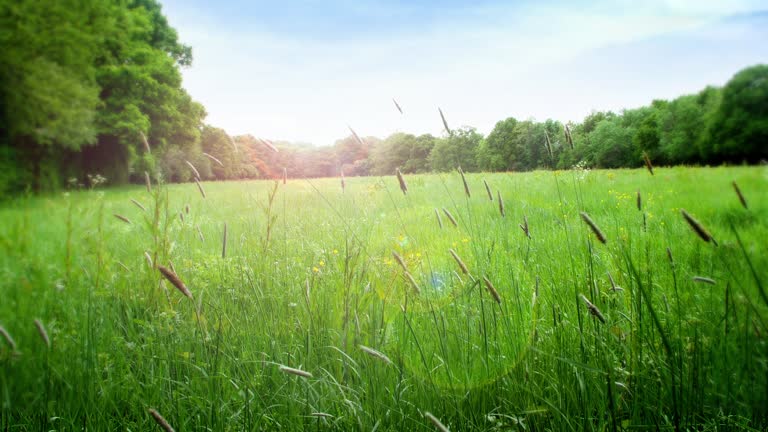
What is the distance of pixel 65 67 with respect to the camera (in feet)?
4.40

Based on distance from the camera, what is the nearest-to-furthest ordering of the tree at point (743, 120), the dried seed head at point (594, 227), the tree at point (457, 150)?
the tree at point (743, 120) < the dried seed head at point (594, 227) < the tree at point (457, 150)

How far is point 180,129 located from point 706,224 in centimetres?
232

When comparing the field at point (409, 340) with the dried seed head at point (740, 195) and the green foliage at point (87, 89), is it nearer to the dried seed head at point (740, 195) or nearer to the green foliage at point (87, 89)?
the dried seed head at point (740, 195)

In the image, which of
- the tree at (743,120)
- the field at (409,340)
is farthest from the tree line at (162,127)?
the field at (409,340)

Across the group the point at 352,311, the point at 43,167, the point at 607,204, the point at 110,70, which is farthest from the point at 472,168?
the point at 43,167

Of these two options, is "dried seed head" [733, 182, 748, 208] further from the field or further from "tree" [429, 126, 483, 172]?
"tree" [429, 126, 483, 172]

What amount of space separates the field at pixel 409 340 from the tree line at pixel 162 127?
12 cm

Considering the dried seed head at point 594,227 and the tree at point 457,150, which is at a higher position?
the tree at point 457,150

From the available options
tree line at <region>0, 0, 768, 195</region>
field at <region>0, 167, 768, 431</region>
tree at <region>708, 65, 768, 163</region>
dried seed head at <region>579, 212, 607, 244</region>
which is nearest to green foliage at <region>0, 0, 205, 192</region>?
tree line at <region>0, 0, 768, 195</region>

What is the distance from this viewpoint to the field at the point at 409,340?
1.17 metres

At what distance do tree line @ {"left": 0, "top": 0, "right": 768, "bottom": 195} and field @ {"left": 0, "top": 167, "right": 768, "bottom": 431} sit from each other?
12 cm

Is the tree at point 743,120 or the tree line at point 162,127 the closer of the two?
the tree at point 743,120

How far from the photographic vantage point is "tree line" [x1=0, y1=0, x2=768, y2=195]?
1.17m

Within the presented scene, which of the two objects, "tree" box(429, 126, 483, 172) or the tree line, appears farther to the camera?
"tree" box(429, 126, 483, 172)
